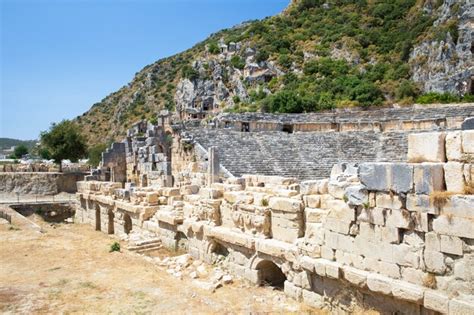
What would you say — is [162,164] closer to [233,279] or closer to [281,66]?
[233,279]

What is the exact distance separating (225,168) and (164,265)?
24.9 ft

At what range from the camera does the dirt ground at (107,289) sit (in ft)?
24.6

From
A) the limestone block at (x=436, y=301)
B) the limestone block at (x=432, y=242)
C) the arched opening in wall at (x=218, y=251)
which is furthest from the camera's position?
the arched opening in wall at (x=218, y=251)

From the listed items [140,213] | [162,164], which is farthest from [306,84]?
[140,213]

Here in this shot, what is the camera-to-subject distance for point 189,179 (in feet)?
57.1

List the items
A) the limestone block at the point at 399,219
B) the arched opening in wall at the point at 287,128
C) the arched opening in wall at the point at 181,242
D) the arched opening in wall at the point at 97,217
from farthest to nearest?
the arched opening in wall at the point at 287,128 → the arched opening in wall at the point at 97,217 → the arched opening in wall at the point at 181,242 → the limestone block at the point at 399,219

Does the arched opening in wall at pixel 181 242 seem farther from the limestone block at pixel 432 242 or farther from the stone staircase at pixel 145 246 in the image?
the limestone block at pixel 432 242

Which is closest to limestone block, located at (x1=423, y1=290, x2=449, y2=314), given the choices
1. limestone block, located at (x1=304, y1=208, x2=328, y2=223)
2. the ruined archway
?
limestone block, located at (x1=304, y1=208, x2=328, y2=223)

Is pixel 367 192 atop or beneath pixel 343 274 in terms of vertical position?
atop

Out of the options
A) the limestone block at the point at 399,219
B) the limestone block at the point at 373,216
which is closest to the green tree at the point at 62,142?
the limestone block at the point at 373,216

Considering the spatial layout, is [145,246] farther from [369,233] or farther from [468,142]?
[468,142]

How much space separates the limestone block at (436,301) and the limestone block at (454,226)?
80 centimetres

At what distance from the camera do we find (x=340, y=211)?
269 inches

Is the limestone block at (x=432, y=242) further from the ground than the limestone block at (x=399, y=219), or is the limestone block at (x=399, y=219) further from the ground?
the limestone block at (x=399, y=219)
